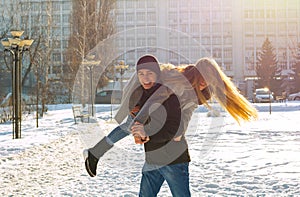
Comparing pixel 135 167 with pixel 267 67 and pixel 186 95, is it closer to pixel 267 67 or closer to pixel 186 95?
pixel 186 95

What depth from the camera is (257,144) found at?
8539mm

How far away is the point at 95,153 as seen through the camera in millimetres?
1856

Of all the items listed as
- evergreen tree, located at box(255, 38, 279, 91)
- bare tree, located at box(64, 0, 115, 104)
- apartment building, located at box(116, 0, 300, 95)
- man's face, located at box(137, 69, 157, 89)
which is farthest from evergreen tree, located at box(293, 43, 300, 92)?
man's face, located at box(137, 69, 157, 89)

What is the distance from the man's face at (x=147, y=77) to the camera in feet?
6.41

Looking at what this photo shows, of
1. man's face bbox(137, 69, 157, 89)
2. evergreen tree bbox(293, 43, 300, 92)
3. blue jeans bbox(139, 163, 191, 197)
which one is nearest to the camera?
man's face bbox(137, 69, 157, 89)

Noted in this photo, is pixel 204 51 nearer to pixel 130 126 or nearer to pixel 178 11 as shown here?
pixel 130 126

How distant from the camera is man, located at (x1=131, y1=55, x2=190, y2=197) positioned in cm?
184

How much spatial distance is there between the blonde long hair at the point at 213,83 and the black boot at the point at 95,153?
17.7 inches

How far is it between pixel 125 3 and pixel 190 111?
32568 mm

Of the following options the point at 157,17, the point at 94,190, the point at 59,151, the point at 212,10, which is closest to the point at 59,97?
the point at 157,17

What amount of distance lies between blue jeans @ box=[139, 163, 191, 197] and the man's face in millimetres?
510

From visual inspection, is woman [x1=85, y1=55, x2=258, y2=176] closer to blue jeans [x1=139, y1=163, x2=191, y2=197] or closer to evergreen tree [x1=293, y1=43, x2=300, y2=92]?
blue jeans [x1=139, y1=163, x2=191, y2=197]

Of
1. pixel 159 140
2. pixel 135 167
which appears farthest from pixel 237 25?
pixel 159 140

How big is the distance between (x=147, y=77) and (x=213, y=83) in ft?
1.27
